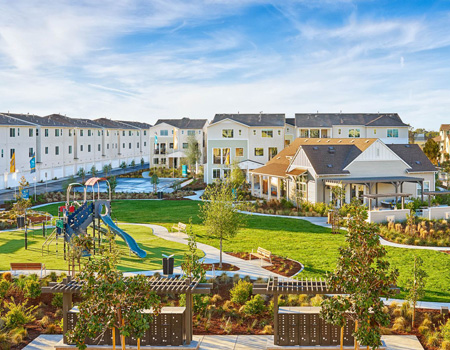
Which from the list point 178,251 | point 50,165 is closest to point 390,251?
point 178,251

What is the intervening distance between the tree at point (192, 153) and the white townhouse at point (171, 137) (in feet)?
11.8

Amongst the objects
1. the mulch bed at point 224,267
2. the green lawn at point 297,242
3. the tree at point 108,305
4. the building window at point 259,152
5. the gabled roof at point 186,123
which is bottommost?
the mulch bed at point 224,267

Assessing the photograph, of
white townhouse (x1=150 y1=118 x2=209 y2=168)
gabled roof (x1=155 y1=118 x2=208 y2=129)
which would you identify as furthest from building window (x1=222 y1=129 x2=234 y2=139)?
gabled roof (x1=155 y1=118 x2=208 y2=129)

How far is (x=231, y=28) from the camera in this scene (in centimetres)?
2748

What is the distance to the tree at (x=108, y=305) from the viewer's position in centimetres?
905

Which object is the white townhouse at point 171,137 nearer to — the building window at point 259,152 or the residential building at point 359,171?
the building window at point 259,152

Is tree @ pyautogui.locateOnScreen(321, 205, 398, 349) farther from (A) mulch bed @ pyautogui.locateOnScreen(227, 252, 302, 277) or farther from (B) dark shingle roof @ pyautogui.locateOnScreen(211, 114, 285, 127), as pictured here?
(B) dark shingle roof @ pyautogui.locateOnScreen(211, 114, 285, 127)

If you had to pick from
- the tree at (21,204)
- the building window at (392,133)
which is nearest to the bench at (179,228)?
the tree at (21,204)

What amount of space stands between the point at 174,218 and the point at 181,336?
22757 millimetres

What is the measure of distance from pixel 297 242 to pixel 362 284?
16.6 meters

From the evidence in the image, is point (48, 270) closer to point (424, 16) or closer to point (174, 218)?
point (174, 218)

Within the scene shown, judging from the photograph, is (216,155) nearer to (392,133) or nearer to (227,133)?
(227,133)

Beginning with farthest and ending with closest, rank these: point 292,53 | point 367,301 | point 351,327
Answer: point 292,53, point 351,327, point 367,301

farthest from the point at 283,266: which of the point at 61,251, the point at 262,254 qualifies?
the point at 61,251
